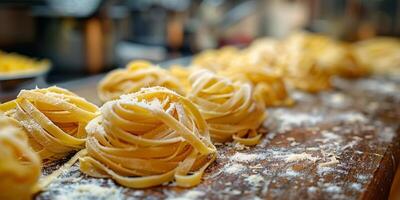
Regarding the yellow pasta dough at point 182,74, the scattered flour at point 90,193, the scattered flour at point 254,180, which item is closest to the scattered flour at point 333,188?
the scattered flour at point 254,180

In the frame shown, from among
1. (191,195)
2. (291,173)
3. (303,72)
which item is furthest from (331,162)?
(303,72)

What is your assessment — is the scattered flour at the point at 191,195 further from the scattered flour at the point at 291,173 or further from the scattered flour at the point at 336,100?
the scattered flour at the point at 336,100

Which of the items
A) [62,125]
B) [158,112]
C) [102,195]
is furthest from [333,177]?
[62,125]

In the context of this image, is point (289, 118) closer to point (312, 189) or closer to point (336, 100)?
point (336, 100)

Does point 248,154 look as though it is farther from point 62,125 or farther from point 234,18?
point 234,18

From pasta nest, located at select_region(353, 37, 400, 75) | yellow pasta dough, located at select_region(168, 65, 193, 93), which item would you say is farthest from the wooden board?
pasta nest, located at select_region(353, 37, 400, 75)

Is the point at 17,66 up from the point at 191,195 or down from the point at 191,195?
up

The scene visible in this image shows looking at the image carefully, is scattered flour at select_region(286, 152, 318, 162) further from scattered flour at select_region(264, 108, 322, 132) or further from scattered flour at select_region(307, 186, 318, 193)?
scattered flour at select_region(264, 108, 322, 132)
